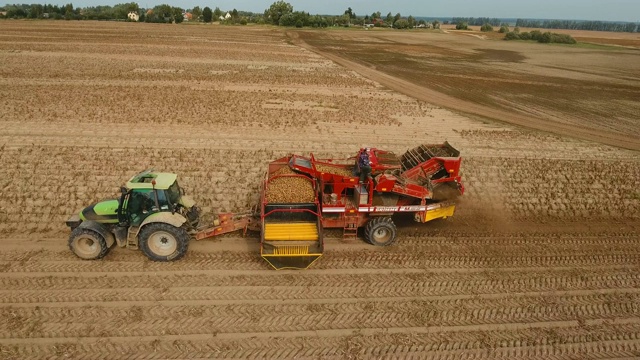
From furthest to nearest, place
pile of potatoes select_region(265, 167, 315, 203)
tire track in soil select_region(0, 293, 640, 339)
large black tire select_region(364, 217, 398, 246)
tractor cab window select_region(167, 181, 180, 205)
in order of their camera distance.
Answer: large black tire select_region(364, 217, 398, 246) → pile of potatoes select_region(265, 167, 315, 203) → tractor cab window select_region(167, 181, 180, 205) → tire track in soil select_region(0, 293, 640, 339)

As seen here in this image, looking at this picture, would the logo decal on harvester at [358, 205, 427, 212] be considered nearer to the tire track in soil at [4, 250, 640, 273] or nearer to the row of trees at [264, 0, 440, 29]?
the tire track in soil at [4, 250, 640, 273]

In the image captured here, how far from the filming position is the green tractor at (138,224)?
7602 mm

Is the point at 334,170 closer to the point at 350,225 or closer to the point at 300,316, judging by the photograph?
the point at 350,225

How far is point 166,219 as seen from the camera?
7.56 meters

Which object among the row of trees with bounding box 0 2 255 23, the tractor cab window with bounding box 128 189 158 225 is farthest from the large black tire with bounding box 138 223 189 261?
the row of trees with bounding box 0 2 255 23

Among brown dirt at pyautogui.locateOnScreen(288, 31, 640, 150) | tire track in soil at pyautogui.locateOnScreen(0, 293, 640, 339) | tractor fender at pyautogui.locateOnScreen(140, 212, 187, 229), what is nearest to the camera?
tire track in soil at pyautogui.locateOnScreen(0, 293, 640, 339)

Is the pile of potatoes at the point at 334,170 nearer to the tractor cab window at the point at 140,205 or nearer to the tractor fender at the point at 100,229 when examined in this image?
the tractor cab window at the point at 140,205

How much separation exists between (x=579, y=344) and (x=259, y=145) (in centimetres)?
1021

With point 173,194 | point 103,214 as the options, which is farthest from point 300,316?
point 103,214

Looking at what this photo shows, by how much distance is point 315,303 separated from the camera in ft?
23.6

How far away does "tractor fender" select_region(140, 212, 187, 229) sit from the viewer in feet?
24.7

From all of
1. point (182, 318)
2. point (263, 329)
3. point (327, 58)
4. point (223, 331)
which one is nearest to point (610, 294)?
point (263, 329)

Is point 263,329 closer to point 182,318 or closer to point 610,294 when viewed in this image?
point 182,318

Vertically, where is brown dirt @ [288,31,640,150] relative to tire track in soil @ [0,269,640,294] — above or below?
above
